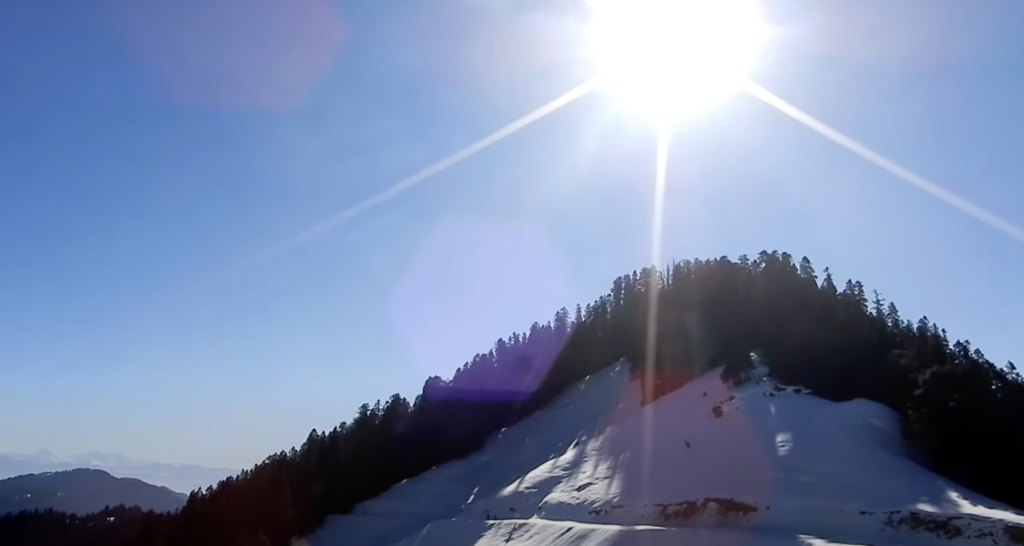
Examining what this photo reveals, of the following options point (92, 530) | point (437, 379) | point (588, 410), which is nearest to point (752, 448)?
point (588, 410)

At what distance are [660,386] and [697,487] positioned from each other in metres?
34.3

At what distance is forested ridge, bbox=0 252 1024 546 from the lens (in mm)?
46562

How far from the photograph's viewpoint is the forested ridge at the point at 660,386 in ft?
153

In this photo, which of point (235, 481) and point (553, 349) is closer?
point (235, 481)

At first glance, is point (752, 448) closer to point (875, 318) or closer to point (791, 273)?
point (875, 318)

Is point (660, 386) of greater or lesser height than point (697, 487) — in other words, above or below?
above

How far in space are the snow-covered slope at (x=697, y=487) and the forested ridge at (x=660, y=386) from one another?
317 cm

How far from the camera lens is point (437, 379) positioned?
4291 inches

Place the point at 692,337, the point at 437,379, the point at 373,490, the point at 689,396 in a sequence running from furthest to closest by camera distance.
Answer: the point at 437,379, the point at 692,337, the point at 373,490, the point at 689,396

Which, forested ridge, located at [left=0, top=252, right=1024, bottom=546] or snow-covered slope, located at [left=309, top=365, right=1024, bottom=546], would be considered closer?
snow-covered slope, located at [left=309, top=365, right=1024, bottom=546]

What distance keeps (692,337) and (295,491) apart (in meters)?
43.2

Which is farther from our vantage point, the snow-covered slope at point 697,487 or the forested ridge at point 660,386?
the forested ridge at point 660,386

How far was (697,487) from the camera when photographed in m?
45.9

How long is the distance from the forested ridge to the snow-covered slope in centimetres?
317
